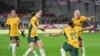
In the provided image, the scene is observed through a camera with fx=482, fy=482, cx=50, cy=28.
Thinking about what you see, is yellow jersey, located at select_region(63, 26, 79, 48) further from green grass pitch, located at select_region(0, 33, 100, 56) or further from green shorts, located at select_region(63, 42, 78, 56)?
green grass pitch, located at select_region(0, 33, 100, 56)

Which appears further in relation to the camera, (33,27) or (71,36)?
(33,27)

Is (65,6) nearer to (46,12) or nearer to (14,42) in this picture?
(46,12)

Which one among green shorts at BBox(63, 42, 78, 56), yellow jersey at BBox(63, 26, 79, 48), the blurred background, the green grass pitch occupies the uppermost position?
yellow jersey at BBox(63, 26, 79, 48)

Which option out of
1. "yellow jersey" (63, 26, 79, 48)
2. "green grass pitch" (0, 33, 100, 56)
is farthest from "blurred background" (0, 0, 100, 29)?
"yellow jersey" (63, 26, 79, 48)

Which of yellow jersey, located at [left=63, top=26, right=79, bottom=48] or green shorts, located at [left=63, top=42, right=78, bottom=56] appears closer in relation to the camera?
green shorts, located at [left=63, top=42, right=78, bottom=56]

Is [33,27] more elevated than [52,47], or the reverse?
[33,27]

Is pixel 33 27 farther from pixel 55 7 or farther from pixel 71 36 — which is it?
pixel 55 7

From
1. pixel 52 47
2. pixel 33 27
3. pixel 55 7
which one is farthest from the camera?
pixel 55 7

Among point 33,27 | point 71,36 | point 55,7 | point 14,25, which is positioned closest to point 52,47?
point 14,25

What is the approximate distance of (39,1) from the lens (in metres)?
70.9

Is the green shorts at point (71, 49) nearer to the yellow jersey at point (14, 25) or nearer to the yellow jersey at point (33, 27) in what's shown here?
the yellow jersey at point (33, 27)

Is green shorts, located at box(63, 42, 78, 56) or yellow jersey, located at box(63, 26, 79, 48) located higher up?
yellow jersey, located at box(63, 26, 79, 48)

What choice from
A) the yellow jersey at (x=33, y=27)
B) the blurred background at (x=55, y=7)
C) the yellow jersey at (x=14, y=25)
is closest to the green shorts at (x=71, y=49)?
the yellow jersey at (x=33, y=27)

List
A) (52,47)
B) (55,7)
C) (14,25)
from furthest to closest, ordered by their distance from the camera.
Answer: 1. (55,7)
2. (52,47)
3. (14,25)
